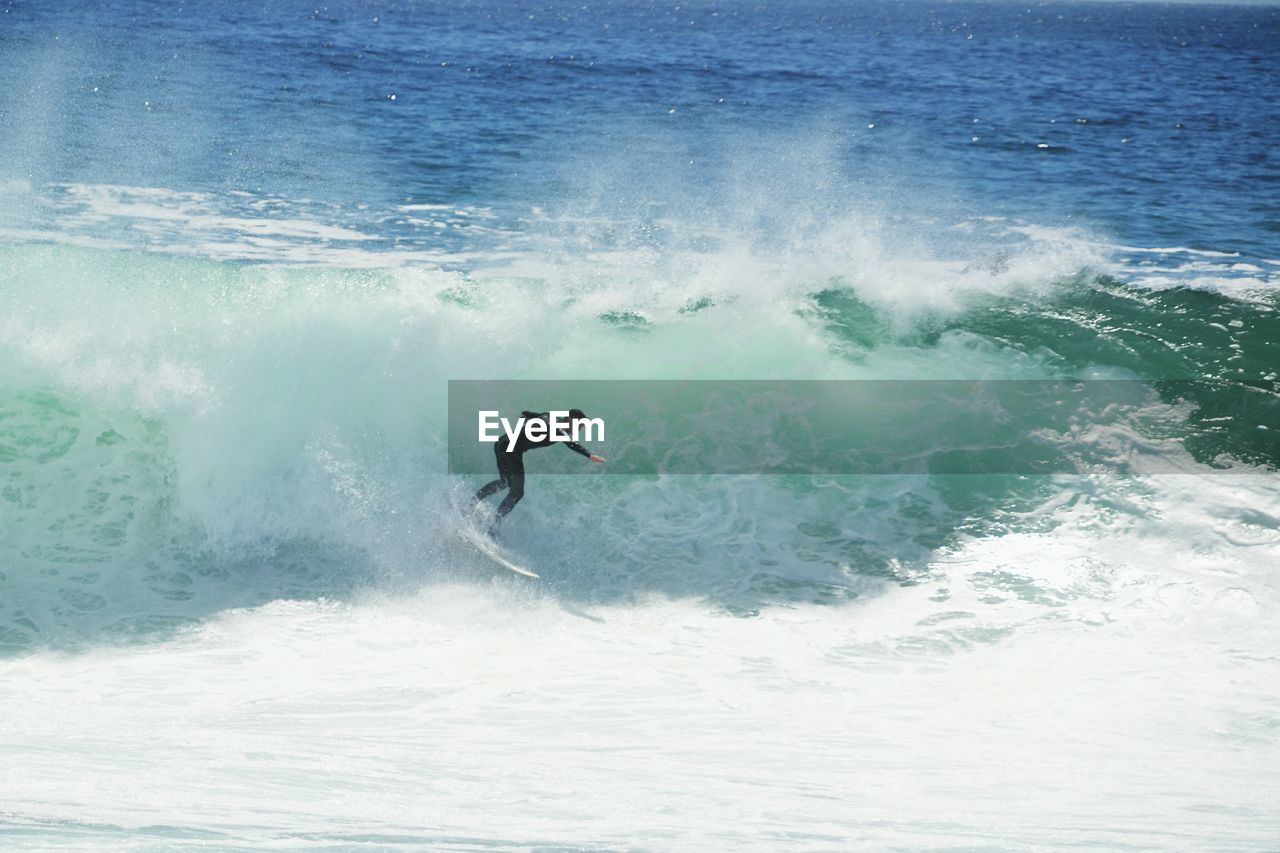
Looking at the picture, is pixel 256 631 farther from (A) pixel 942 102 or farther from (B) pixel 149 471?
(A) pixel 942 102

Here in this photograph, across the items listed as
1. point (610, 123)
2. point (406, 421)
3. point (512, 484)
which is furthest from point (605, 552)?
point (610, 123)

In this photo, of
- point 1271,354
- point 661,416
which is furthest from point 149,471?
point 1271,354

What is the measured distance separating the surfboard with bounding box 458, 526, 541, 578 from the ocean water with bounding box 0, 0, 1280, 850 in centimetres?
13

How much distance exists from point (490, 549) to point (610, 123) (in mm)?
22410

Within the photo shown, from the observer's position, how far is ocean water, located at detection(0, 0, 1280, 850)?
6.04m

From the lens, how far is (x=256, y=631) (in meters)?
8.12

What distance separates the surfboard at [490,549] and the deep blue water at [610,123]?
9.62m

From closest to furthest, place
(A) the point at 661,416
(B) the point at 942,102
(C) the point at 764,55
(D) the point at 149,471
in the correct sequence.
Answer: (D) the point at 149,471, (A) the point at 661,416, (B) the point at 942,102, (C) the point at 764,55

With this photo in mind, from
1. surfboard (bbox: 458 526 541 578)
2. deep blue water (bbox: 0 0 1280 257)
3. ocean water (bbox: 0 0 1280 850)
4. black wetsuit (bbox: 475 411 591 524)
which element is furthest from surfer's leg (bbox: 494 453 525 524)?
deep blue water (bbox: 0 0 1280 257)

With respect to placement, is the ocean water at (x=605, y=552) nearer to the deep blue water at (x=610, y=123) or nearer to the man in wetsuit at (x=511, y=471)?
the man in wetsuit at (x=511, y=471)

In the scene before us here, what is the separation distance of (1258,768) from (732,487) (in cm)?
487

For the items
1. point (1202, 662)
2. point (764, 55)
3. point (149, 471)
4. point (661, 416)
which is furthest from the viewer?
point (764, 55)

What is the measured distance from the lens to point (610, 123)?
2972cm

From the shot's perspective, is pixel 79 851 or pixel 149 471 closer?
pixel 79 851
